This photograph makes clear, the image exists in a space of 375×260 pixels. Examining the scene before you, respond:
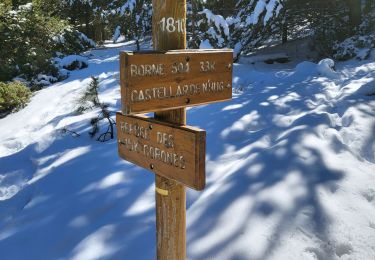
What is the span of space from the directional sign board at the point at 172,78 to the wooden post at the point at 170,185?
0.14 metres

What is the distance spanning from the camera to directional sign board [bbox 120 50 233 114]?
1.79m

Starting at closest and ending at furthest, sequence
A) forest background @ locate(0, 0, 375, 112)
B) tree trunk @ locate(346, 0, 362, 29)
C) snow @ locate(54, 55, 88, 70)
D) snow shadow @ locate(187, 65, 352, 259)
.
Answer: snow shadow @ locate(187, 65, 352, 259) → forest background @ locate(0, 0, 375, 112) → tree trunk @ locate(346, 0, 362, 29) → snow @ locate(54, 55, 88, 70)

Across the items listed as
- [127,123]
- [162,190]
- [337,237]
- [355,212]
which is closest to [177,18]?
[127,123]

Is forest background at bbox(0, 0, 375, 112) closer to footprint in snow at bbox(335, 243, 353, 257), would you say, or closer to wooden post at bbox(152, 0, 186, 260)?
footprint in snow at bbox(335, 243, 353, 257)

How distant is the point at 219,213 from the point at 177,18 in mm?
1967

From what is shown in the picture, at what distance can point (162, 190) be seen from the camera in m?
2.11

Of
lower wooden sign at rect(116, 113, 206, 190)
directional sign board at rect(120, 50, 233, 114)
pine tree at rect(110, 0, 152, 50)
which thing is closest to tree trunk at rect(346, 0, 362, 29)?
pine tree at rect(110, 0, 152, 50)

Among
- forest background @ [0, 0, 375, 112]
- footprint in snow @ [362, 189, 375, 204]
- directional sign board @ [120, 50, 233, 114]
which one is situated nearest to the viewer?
directional sign board @ [120, 50, 233, 114]

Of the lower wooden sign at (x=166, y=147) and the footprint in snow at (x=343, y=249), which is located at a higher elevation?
the lower wooden sign at (x=166, y=147)

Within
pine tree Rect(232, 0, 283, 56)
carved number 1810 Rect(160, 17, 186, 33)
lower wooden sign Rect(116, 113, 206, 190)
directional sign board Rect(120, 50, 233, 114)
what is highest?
pine tree Rect(232, 0, 283, 56)

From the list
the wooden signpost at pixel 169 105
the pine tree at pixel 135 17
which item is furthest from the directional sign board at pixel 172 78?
the pine tree at pixel 135 17

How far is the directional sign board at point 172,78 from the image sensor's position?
1789 mm

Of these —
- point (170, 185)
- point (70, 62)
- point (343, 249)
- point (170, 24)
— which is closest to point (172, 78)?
point (170, 24)

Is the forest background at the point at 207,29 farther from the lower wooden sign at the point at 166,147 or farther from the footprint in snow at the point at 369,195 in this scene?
the lower wooden sign at the point at 166,147
